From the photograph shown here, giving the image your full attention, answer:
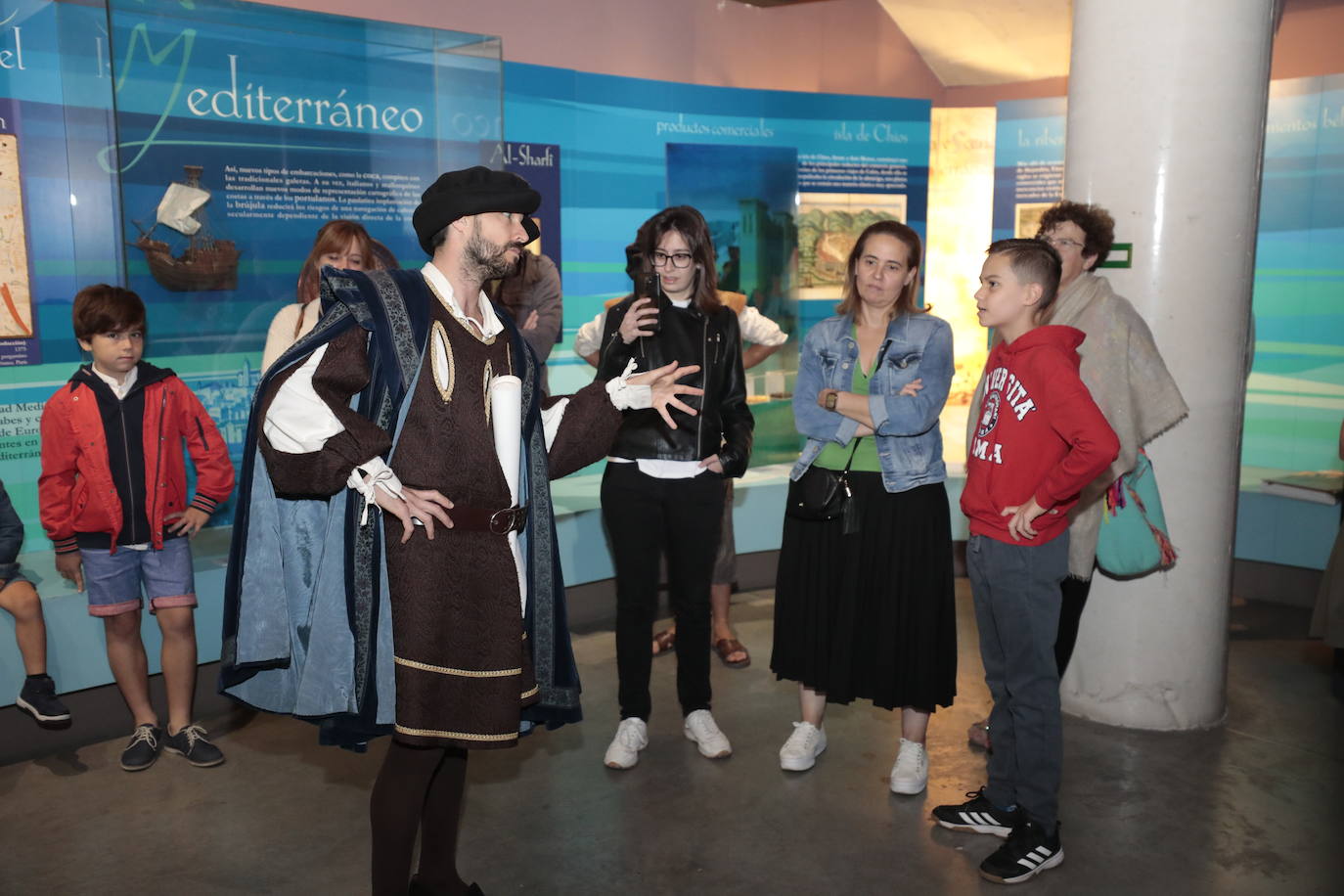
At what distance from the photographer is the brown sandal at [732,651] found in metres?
4.57

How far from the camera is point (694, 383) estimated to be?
3486 millimetres

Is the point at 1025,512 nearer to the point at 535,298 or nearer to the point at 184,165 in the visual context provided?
the point at 535,298

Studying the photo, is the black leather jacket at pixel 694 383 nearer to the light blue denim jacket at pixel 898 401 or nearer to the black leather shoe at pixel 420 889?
the light blue denim jacket at pixel 898 401

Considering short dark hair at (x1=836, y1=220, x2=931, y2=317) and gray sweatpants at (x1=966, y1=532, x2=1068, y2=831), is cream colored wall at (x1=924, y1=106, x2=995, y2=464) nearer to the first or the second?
short dark hair at (x1=836, y1=220, x2=931, y2=317)

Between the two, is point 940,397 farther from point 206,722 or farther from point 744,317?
point 206,722

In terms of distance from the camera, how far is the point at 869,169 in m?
6.21

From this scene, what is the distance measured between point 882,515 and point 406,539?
1.46m

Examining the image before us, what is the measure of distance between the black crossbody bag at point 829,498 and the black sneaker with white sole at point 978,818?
80 centimetres

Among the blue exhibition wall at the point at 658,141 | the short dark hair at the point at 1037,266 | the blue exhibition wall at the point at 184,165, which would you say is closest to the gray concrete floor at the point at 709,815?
the blue exhibition wall at the point at 184,165

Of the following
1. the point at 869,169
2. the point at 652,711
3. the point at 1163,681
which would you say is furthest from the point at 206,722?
the point at 869,169

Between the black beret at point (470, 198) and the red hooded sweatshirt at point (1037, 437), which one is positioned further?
the red hooded sweatshirt at point (1037, 437)

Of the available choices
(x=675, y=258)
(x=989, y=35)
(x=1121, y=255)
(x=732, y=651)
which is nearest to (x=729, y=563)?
(x=732, y=651)

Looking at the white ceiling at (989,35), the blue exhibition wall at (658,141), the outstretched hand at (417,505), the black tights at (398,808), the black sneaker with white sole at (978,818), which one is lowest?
the black sneaker with white sole at (978,818)

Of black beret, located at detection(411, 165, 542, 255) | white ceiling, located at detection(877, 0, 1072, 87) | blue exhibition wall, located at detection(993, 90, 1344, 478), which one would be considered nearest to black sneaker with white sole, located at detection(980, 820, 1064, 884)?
black beret, located at detection(411, 165, 542, 255)
